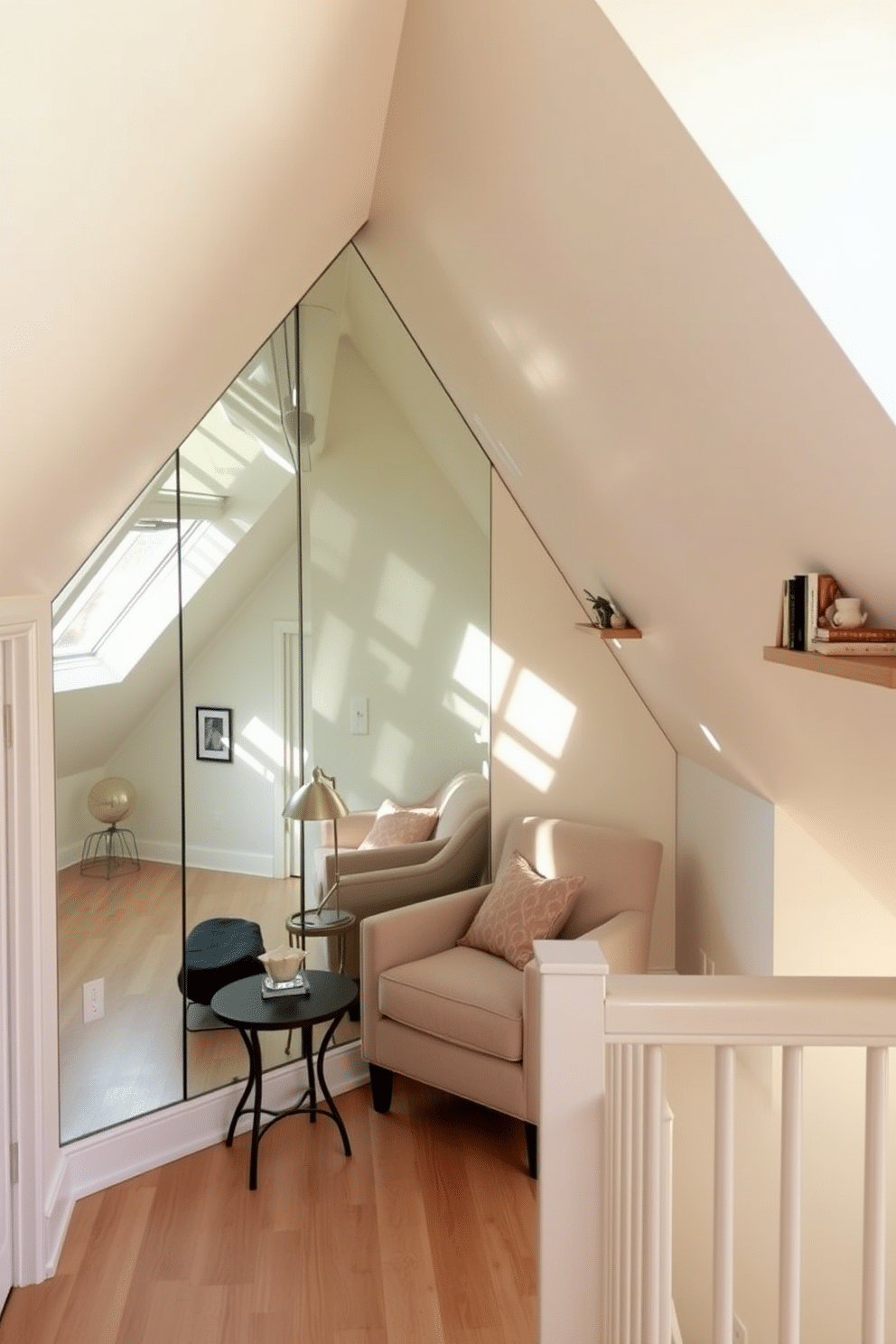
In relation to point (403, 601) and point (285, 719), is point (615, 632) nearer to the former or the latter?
point (403, 601)

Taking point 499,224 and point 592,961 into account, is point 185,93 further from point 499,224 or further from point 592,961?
point 592,961

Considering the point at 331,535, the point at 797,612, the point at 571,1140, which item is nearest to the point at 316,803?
the point at 331,535

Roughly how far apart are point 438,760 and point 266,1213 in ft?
5.90

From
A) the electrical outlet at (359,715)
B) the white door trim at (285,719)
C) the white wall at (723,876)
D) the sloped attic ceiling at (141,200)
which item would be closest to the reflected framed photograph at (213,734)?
the white door trim at (285,719)

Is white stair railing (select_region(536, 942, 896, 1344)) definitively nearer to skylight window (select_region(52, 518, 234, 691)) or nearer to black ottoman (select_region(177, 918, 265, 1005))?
skylight window (select_region(52, 518, 234, 691))

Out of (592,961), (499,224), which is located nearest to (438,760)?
(499,224)

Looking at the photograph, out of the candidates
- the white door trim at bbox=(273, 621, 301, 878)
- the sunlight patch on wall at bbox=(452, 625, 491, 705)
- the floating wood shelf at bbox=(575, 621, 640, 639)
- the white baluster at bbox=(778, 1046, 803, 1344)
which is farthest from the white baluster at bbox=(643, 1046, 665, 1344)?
the sunlight patch on wall at bbox=(452, 625, 491, 705)

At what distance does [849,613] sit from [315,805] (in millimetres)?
2452

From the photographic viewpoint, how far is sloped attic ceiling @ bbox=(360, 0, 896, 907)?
1.65 m

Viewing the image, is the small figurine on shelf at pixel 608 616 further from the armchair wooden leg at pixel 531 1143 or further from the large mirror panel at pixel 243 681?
the armchair wooden leg at pixel 531 1143

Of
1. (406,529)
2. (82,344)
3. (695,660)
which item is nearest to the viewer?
(82,344)

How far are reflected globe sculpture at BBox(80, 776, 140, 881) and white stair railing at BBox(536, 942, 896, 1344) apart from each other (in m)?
2.49

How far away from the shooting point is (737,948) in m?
4.13

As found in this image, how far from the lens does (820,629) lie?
6.45ft
